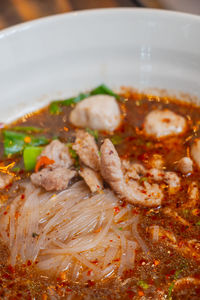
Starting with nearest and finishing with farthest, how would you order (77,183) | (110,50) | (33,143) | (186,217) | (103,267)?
(103,267), (186,217), (77,183), (33,143), (110,50)

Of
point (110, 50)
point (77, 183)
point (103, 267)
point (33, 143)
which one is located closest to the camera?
point (103, 267)

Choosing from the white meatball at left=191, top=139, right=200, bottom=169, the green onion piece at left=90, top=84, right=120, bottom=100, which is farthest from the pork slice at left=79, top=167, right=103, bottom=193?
the green onion piece at left=90, top=84, right=120, bottom=100

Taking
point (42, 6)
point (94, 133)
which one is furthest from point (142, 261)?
point (42, 6)

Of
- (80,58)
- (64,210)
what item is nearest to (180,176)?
(64,210)

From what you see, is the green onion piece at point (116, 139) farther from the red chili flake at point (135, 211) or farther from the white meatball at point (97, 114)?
the red chili flake at point (135, 211)

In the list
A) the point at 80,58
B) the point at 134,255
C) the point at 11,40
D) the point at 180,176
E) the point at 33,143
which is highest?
the point at 11,40

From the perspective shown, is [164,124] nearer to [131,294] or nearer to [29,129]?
[29,129]

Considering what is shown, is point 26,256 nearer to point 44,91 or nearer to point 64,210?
point 64,210
